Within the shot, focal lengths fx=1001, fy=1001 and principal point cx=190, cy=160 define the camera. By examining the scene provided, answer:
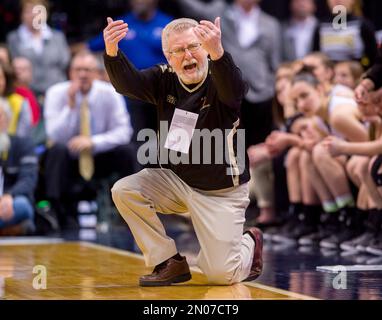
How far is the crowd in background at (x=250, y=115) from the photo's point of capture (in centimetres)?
661

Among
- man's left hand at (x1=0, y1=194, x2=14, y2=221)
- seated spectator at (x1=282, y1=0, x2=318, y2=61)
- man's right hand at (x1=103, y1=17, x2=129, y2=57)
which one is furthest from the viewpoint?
seated spectator at (x1=282, y1=0, x2=318, y2=61)

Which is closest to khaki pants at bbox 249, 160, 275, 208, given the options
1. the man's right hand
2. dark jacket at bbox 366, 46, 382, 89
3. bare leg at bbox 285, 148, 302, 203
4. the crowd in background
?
the crowd in background

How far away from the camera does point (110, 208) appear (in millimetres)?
8992

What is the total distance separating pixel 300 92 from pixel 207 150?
2.55 m

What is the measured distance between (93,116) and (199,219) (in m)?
4.19

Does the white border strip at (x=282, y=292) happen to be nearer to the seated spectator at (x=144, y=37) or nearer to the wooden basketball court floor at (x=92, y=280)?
the wooden basketball court floor at (x=92, y=280)

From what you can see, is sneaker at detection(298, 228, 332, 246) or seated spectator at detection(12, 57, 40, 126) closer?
sneaker at detection(298, 228, 332, 246)

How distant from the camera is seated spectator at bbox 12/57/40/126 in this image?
30.8ft

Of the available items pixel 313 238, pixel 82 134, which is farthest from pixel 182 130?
pixel 82 134

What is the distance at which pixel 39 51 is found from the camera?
10039 millimetres

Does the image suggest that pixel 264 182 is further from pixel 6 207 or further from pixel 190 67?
pixel 190 67

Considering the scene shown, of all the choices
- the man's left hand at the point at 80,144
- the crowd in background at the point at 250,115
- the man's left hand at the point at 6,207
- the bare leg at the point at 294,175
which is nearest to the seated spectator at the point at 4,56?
the crowd in background at the point at 250,115

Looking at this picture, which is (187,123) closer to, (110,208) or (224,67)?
(224,67)

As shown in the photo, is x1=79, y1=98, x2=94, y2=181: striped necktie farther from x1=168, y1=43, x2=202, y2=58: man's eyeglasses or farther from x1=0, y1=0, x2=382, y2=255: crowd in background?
x1=168, y1=43, x2=202, y2=58: man's eyeglasses
